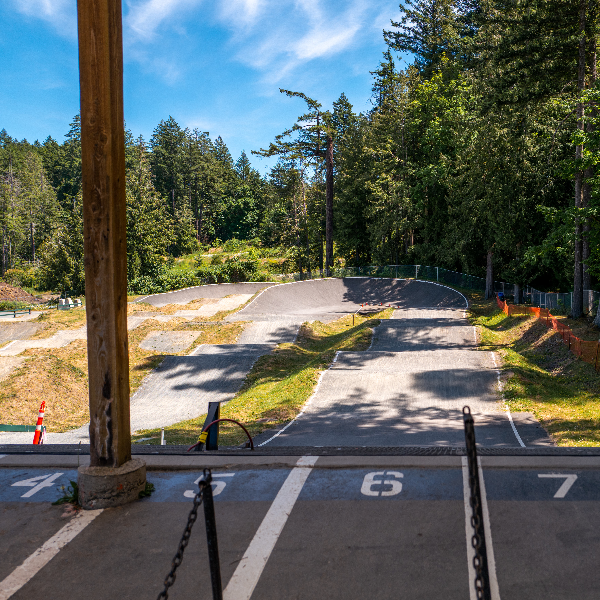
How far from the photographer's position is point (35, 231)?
289ft

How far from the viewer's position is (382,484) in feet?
17.2

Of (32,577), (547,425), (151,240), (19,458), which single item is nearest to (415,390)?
(547,425)

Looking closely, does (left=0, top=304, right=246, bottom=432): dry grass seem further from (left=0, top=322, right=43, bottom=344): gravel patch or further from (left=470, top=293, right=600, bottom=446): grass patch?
(left=470, top=293, right=600, bottom=446): grass patch

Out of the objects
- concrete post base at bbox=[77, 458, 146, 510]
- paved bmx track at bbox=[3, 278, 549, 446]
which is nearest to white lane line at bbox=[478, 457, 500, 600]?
concrete post base at bbox=[77, 458, 146, 510]

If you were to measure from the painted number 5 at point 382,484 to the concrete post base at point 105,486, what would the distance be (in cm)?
226

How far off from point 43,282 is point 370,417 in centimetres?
5074

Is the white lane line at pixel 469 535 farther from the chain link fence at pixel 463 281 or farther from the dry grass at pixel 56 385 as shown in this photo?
the chain link fence at pixel 463 281

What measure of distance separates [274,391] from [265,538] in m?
12.7

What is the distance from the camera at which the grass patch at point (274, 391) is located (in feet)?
41.7

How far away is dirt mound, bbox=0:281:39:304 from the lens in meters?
60.9

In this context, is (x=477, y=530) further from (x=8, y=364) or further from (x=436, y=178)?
(x=436, y=178)

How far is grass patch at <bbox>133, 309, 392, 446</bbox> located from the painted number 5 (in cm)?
551

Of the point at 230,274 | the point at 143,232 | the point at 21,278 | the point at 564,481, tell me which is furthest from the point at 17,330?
the point at 21,278

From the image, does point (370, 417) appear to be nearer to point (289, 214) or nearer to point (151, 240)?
point (151, 240)
